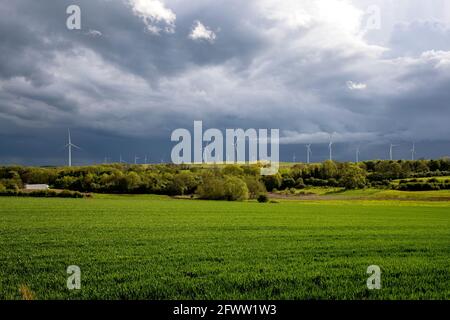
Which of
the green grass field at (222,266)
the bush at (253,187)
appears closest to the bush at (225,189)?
the bush at (253,187)

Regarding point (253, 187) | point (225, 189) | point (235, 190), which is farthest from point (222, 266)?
point (253, 187)

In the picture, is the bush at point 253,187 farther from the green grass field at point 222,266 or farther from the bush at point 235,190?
the green grass field at point 222,266

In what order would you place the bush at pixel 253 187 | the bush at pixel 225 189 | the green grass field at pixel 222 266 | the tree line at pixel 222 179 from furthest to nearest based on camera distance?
the bush at pixel 253 187 < the tree line at pixel 222 179 < the bush at pixel 225 189 < the green grass field at pixel 222 266

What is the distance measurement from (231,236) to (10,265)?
12.8 meters

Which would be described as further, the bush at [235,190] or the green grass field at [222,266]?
the bush at [235,190]

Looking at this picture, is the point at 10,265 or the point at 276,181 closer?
the point at 10,265

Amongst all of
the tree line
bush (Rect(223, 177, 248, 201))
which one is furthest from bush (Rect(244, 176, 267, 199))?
bush (Rect(223, 177, 248, 201))

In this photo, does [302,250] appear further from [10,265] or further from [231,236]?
[10,265]

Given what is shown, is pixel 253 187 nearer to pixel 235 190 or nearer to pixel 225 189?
pixel 235 190

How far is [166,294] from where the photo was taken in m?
9.95

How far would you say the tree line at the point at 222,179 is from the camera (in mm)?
93438

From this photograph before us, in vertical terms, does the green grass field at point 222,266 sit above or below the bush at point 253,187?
above
